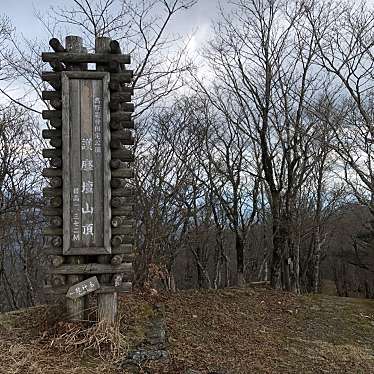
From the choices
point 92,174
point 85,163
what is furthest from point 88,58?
point 92,174

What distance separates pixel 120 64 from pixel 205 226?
31.8 ft

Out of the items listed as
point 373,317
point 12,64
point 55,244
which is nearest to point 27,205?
point 12,64

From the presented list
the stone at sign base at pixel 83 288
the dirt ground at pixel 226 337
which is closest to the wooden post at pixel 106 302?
the stone at sign base at pixel 83 288

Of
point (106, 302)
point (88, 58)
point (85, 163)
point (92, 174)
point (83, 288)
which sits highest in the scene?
point (88, 58)

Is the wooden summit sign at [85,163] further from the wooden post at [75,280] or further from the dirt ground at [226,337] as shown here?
the dirt ground at [226,337]

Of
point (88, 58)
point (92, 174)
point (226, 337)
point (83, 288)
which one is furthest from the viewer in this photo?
point (226, 337)

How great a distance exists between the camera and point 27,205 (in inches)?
427

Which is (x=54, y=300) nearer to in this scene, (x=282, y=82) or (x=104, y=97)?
(x=104, y=97)

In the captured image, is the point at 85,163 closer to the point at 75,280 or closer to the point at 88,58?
the point at 88,58

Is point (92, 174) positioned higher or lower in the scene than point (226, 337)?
higher

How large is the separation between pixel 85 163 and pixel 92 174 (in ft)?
0.46

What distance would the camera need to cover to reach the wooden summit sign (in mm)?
4672

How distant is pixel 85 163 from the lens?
4707mm

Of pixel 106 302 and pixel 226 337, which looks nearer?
pixel 106 302
